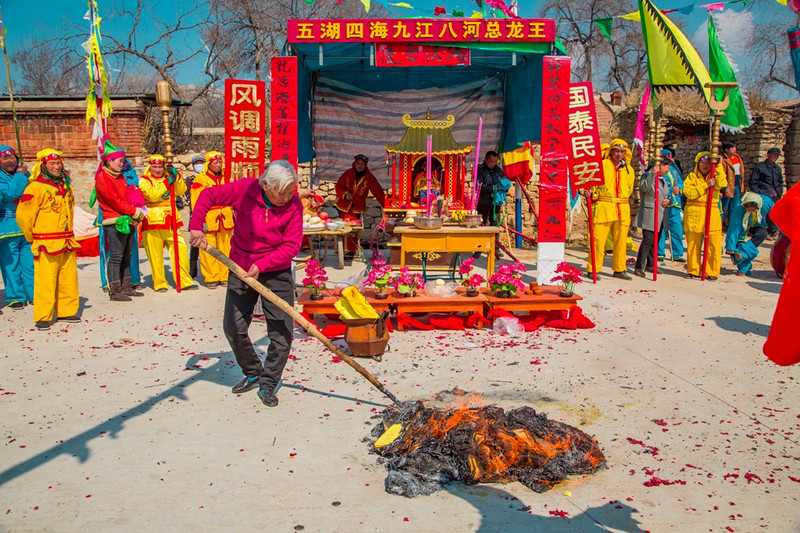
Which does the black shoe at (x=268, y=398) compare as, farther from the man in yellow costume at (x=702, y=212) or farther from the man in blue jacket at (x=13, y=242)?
the man in yellow costume at (x=702, y=212)

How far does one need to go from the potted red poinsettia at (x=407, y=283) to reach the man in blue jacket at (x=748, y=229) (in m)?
5.87

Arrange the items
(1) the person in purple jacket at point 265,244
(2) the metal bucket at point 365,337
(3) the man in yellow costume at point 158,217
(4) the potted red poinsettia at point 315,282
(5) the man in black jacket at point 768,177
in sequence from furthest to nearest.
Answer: (5) the man in black jacket at point 768,177 → (3) the man in yellow costume at point 158,217 → (4) the potted red poinsettia at point 315,282 → (2) the metal bucket at point 365,337 → (1) the person in purple jacket at point 265,244

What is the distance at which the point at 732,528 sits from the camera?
2900 mm

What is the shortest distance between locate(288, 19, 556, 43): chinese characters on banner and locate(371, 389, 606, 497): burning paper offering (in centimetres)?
532

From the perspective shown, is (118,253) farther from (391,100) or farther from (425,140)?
(391,100)

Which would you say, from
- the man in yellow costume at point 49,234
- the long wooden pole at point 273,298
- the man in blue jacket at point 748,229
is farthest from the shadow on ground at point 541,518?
the man in blue jacket at point 748,229

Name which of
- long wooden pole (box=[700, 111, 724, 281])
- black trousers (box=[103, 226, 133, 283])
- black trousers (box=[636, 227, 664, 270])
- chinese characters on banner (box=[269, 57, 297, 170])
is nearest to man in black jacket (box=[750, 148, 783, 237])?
long wooden pole (box=[700, 111, 724, 281])

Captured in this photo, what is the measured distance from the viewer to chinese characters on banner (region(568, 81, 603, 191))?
7.91 meters

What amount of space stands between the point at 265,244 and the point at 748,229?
8355mm

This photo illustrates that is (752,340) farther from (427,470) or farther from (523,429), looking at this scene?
(427,470)

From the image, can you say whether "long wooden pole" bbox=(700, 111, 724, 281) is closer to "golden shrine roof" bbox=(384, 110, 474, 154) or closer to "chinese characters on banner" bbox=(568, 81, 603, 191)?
"chinese characters on banner" bbox=(568, 81, 603, 191)

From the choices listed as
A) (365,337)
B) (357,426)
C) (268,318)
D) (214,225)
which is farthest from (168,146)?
(357,426)

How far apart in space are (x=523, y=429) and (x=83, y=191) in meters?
12.3

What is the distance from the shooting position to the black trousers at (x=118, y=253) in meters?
7.58
